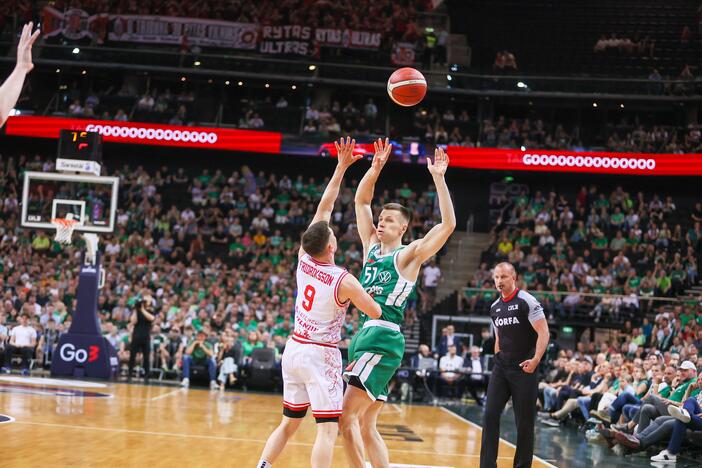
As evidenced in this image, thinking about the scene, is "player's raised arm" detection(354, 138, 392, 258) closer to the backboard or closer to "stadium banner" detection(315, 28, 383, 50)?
the backboard

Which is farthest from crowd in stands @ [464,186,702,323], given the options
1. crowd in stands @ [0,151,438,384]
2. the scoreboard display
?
the scoreboard display

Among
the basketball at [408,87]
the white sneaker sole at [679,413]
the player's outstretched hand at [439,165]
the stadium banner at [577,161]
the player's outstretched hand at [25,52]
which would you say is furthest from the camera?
the stadium banner at [577,161]

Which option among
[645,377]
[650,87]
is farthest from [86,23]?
[645,377]

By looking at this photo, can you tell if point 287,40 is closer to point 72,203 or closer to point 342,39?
point 342,39

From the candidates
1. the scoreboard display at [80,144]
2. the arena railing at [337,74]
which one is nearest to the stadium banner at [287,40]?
the arena railing at [337,74]

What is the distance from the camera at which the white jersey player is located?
560 centimetres

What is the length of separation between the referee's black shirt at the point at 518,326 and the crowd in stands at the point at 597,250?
12682mm

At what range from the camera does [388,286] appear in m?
6.14

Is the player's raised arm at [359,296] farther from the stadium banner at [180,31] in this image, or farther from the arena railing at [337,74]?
the stadium banner at [180,31]

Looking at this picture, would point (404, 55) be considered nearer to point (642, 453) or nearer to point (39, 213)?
point (39, 213)

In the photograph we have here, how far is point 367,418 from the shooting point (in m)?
6.12

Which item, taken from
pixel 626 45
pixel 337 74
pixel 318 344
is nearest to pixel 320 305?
pixel 318 344

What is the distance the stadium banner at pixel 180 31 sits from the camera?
28.7 m

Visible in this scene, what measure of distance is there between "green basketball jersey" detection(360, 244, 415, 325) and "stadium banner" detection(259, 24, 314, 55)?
23389 mm
